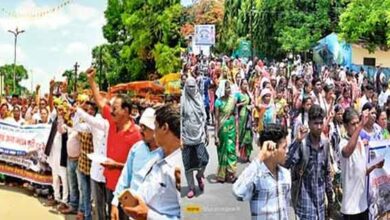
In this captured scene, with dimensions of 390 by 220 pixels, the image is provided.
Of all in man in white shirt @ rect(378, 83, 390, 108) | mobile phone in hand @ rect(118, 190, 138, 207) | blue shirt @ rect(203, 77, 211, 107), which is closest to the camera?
mobile phone in hand @ rect(118, 190, 138, 207)

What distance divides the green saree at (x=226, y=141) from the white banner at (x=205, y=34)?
0.35 m

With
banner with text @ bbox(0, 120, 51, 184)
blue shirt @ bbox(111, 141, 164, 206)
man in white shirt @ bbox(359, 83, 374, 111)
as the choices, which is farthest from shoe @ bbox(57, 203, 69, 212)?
blue shirt @ bbox(111, 141, 164, 206)

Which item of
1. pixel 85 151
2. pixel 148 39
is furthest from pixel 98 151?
pixel 148 39

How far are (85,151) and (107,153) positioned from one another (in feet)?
4.86

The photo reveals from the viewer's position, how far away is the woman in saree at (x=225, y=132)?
13.3ft

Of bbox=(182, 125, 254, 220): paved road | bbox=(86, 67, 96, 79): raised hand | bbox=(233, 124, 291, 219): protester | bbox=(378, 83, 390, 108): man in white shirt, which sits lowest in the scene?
bbox=(182, 125, 254, 220): paved road

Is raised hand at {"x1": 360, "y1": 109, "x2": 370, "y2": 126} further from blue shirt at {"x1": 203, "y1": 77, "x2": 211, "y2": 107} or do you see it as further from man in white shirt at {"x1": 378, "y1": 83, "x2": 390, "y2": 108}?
blue shirt at {"x1": 203, "y1": 77, "x2": 211, "y2": 107}

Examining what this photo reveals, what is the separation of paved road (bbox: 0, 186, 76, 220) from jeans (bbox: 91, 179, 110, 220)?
66.2 inches

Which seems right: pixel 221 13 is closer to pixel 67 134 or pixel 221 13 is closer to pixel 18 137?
pixel 67 134

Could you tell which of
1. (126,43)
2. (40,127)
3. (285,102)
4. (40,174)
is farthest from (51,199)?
(285,102)

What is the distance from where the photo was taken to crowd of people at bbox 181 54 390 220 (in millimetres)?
3945

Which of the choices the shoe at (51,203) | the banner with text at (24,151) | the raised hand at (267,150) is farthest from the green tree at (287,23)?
the banner with text at (24,151)

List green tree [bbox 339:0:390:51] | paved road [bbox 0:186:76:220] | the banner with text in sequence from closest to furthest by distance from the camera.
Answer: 1. green tree [bbox 339:0:390:51]
2. paved road [bbox 0:186:76:220]
3. the banner with text

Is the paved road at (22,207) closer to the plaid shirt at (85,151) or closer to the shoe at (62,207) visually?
the shoe at (62,207)
